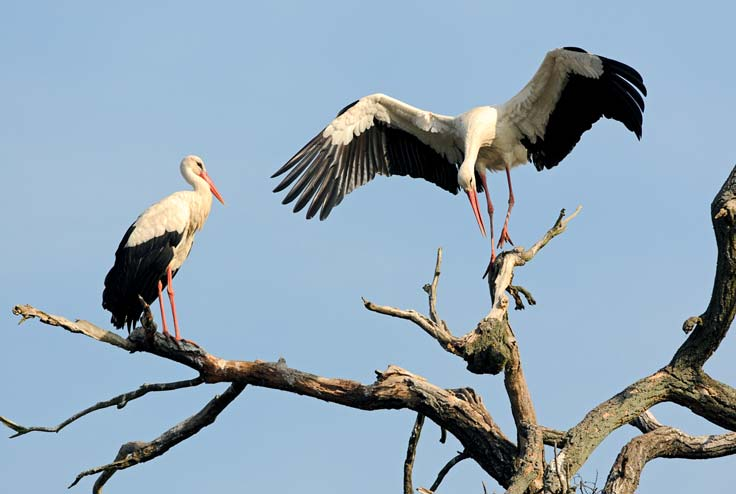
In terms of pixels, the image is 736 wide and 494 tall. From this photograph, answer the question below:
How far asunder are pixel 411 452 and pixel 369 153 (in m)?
3.74

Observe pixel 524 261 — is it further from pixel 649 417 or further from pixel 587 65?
pixel 587 65

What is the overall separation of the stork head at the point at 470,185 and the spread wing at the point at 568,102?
0.63 metres

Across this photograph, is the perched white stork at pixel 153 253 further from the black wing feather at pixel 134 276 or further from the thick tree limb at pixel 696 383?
the thick tree limb at pixel 696 383

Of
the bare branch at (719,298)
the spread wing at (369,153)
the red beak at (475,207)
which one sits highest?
the spread wing at (369,153)

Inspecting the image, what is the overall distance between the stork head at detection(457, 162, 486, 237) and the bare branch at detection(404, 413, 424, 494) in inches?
99.5

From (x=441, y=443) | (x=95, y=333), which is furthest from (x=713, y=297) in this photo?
(x=95, y=333)

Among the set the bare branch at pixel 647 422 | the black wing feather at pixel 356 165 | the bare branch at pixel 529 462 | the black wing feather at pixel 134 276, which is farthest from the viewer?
the black wing feather at pixel 356 165

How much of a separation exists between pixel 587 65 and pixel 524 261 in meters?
2.28

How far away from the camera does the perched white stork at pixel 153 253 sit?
752 centimetres

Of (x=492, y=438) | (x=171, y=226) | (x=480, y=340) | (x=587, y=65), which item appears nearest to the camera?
(x=480, y=340)

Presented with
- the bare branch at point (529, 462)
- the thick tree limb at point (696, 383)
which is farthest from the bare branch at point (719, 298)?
the bare branch at point (529, 462)

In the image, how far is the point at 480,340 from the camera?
6090mm

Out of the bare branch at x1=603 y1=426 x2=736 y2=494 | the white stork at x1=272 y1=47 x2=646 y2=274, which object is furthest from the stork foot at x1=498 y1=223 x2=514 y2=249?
the bare branch at x1=603 y1=426 x2=736 y2=494

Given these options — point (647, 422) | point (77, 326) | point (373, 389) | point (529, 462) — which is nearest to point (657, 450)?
point (647, 422)
